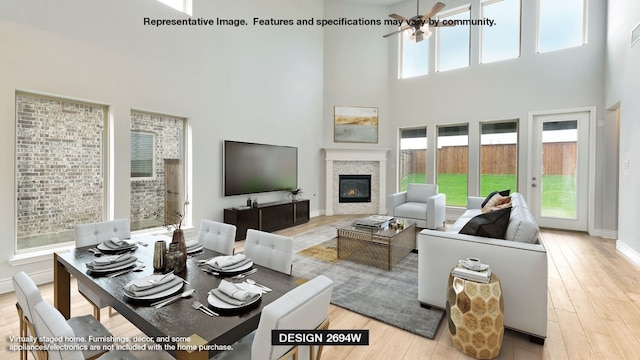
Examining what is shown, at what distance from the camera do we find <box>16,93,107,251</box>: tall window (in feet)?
9.28

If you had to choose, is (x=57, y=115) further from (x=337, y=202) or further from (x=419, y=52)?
(x=419, y=52)

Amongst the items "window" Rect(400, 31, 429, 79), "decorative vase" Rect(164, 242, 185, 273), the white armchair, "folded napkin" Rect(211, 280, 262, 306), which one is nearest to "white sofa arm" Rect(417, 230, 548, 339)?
"folded napkin" Rect(211, 280, 262, 306)

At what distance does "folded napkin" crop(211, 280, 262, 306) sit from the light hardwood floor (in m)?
0.92

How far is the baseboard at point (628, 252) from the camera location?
132 inches

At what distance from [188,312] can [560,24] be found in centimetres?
744

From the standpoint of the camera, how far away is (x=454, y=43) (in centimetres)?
629

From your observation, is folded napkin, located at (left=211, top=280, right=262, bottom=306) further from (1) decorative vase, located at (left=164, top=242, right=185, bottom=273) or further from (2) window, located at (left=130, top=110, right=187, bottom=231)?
(2) window, located at (left=130, top=110, right=187, bottom=231)

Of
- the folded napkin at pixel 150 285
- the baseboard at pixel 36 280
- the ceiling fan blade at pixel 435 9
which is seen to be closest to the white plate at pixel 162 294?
the folded napkin at pixel 150 285

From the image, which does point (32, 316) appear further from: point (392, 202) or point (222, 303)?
point (392, 202)

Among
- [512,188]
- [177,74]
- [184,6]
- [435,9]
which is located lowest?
[512,188]

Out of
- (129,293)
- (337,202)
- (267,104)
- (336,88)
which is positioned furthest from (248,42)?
(129,293)

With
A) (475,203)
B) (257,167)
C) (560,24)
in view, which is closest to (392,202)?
(475,203)

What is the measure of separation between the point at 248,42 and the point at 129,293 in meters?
4.80

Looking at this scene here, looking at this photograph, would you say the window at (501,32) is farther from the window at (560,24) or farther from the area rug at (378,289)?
the area rug at (378,289)
